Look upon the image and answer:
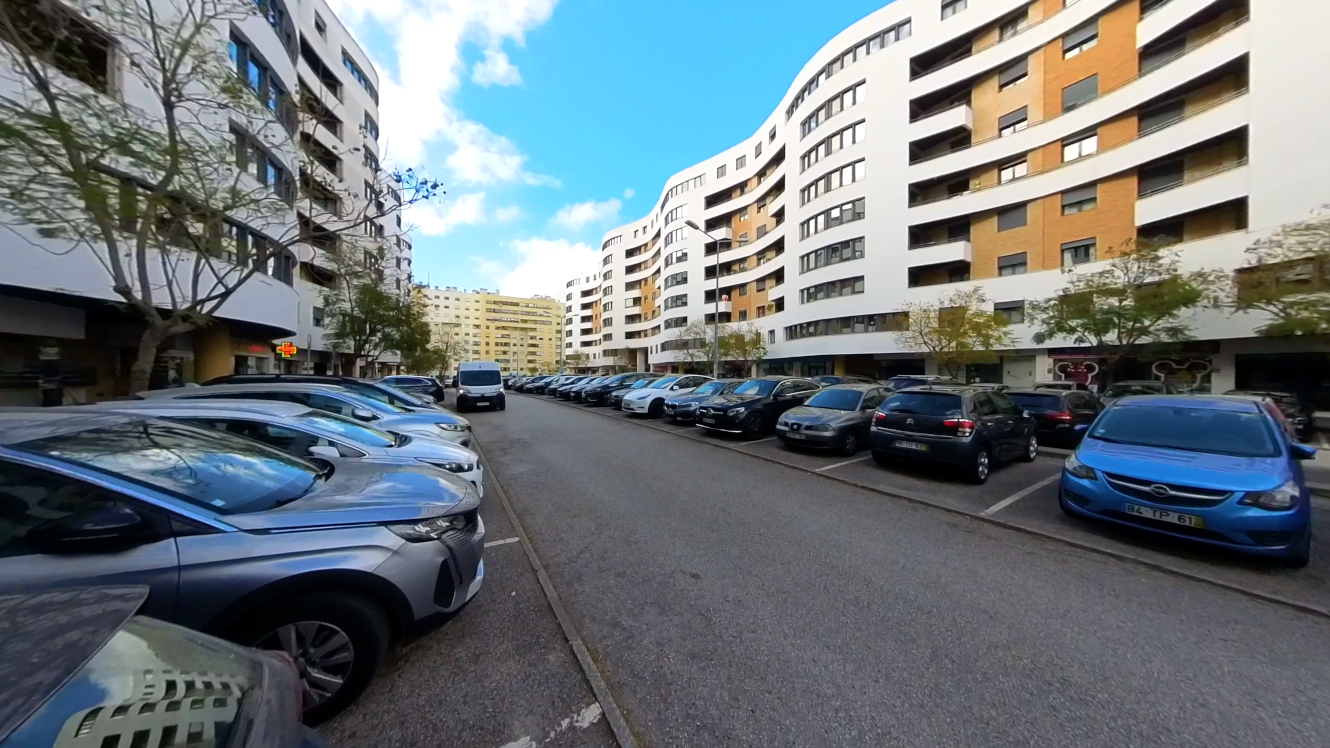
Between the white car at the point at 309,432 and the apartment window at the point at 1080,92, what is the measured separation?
30.7m

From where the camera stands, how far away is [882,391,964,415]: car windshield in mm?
7406

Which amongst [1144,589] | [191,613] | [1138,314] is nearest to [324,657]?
[191,613]

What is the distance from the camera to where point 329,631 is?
239cm

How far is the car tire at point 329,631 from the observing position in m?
2.25

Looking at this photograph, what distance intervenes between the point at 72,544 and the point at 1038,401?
47.1 ft

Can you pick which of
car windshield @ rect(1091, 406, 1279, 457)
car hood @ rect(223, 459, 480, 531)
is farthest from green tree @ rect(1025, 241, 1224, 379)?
car hood @ rect(223, 459, 480, 531)

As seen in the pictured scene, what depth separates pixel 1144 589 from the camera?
3824mm

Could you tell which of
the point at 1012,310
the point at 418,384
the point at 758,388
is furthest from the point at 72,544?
the point at 1012,310

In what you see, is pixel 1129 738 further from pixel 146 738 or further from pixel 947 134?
pixel 947 134

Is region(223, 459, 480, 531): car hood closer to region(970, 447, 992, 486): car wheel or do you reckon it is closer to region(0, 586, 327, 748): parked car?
region(0, 586, 327, 748): parked car

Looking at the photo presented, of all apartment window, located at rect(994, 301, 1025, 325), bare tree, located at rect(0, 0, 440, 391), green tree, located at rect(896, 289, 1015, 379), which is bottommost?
green tree, located at rect(896, 289, 1015, 379)

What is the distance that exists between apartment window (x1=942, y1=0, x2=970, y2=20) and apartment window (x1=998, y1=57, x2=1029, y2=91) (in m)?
4.50

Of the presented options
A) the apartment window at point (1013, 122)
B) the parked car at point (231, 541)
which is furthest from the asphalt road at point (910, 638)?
the apartment window at point (1013, 122)

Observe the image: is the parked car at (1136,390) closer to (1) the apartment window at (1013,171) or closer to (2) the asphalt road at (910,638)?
(2) the asphalt road at (910,638)
